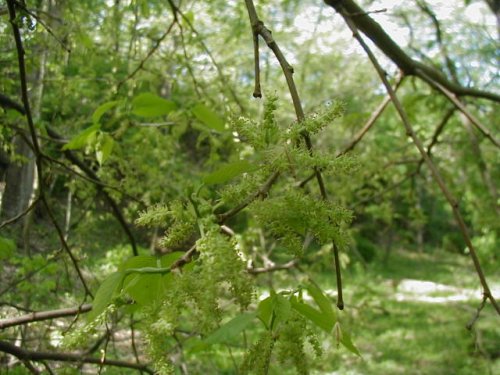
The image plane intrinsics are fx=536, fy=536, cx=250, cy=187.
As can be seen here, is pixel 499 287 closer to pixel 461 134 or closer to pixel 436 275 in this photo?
pixel 436 275

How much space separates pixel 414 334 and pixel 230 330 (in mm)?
7583

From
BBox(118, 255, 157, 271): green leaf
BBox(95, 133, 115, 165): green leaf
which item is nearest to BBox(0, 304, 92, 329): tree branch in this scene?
BBox(95, 133, 115, 165): green leaf

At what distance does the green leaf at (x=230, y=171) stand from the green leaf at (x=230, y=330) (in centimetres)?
19

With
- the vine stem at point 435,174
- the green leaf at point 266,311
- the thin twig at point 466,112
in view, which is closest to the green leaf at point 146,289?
the green leaf at point 266,311

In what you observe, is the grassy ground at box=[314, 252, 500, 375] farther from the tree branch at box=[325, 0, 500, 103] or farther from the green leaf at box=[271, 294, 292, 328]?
the green leaf at box=[271, 294, 292, 328]

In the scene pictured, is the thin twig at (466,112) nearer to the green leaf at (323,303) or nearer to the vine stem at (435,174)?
the vine stem at (435,174)

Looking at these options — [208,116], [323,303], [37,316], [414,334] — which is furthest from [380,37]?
[414,334]

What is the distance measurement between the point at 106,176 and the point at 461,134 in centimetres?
263

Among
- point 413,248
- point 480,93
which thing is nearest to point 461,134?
point 480,93

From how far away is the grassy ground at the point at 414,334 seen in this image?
445cm

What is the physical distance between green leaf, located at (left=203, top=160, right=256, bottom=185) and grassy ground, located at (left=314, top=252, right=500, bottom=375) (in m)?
2.96

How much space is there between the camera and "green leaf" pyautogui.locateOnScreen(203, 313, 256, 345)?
57 centimetres

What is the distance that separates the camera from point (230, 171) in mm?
696

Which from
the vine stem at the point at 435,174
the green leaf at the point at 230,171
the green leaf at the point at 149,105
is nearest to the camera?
the green leaf at the point at 230,171
